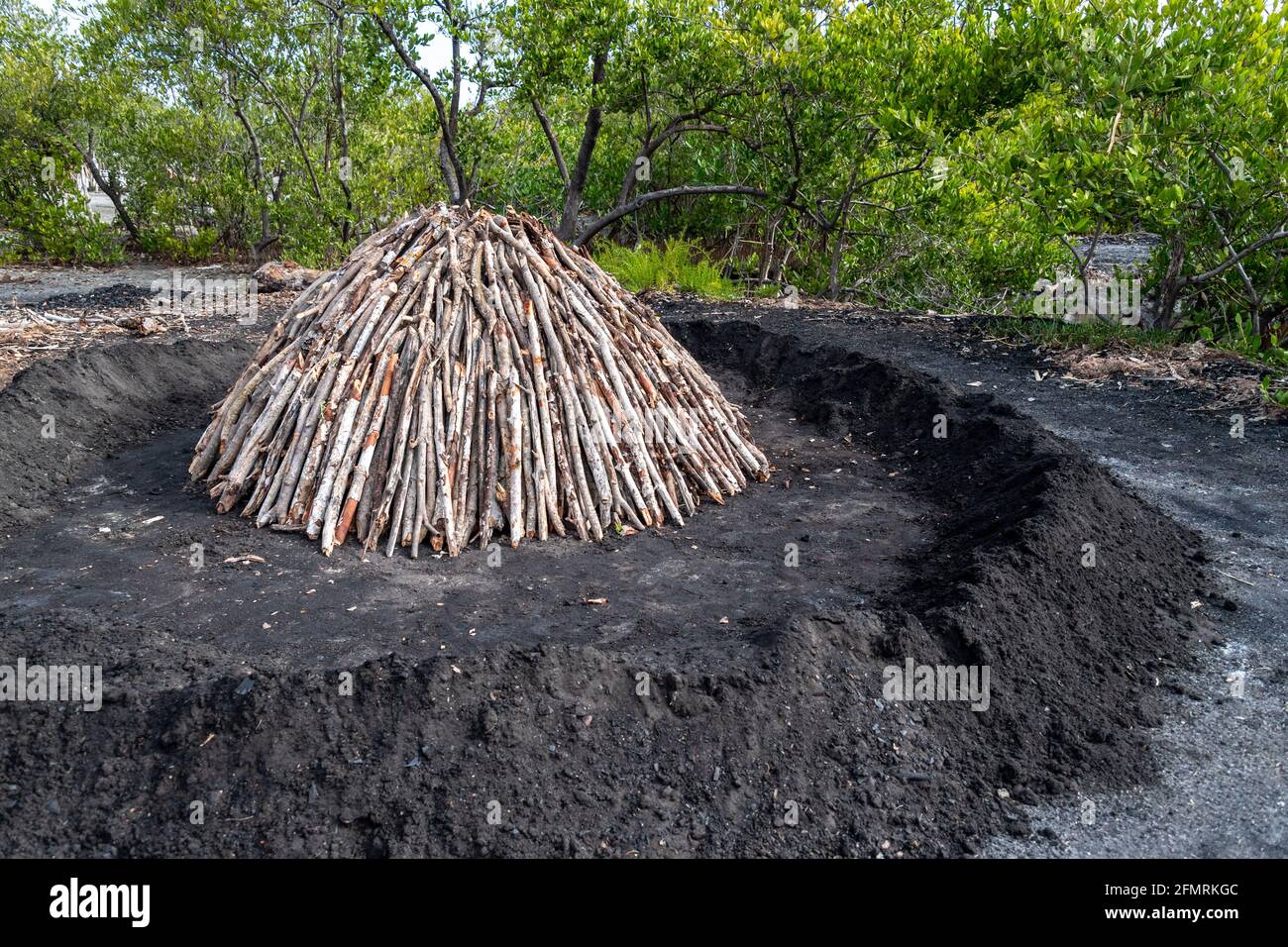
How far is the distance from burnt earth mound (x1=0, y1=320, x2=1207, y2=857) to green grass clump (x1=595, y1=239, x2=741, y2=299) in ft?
18.8

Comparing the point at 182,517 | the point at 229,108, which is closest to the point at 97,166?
the point at 229,108

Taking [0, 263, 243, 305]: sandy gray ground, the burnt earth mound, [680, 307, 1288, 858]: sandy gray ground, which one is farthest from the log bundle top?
[0, 263, 243, 305]: sandy gray ground

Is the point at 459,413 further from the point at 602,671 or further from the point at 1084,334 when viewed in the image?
the point at 1084,334

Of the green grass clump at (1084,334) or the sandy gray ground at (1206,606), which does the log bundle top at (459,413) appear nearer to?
the sandy gray ground at (1206,606)

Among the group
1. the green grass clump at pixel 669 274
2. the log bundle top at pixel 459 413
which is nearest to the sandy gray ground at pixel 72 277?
the green grass clump at pixel 669 274

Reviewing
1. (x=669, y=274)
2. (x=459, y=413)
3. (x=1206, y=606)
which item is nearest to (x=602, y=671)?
(x=459, y=413)

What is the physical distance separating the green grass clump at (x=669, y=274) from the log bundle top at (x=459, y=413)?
5393 millimetres

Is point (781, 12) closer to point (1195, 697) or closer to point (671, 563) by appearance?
point (671, 563)

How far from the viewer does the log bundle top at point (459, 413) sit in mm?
4570

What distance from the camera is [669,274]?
430 inches

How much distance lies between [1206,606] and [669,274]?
7.69m

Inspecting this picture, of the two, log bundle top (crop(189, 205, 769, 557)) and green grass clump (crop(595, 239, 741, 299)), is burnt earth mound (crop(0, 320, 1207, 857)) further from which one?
green grass clump (crop(595, 239, 741, 299))

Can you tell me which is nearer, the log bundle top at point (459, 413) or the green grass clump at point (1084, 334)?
the log bundle top at point (459, 413)
